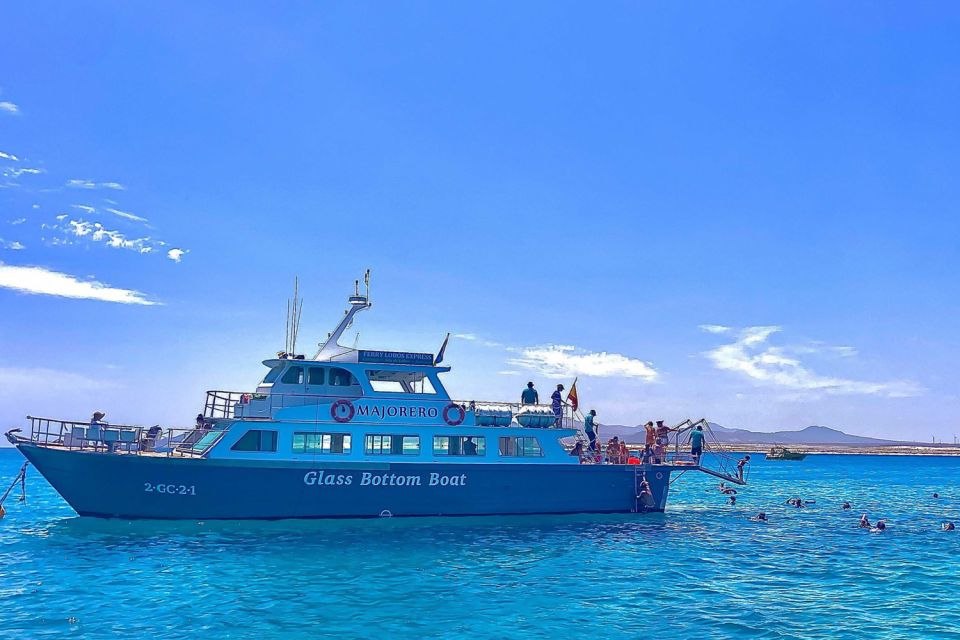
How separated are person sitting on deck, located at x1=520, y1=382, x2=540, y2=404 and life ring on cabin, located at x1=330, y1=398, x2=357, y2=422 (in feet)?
23.7

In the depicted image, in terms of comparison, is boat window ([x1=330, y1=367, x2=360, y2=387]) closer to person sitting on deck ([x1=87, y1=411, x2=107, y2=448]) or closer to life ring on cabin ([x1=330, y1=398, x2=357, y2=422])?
life ring on cabin ([x1=330, y1=398, x2=357, y2=422])

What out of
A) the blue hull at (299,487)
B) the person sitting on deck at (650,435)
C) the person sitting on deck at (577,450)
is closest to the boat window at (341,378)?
the blue hull at (299,487)

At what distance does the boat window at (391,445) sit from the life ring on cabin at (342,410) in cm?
101

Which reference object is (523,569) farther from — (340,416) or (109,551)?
(109,551)

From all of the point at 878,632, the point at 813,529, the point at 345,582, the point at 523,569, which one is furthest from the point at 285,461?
the point at 813,529

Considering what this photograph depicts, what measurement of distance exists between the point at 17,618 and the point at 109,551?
19.7ft

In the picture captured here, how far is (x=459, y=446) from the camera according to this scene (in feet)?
84.8

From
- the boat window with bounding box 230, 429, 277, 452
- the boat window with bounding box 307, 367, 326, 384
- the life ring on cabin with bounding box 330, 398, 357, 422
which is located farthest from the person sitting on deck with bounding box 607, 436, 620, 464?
the boat window with bounding box 230, 429, 277, 452

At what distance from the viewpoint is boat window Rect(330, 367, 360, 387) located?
2516cm

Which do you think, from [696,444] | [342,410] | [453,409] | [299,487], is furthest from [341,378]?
[696,444]

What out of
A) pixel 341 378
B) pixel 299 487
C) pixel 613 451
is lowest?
pixel 299 487

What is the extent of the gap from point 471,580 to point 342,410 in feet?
30.4

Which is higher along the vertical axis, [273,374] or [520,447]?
[273,374]

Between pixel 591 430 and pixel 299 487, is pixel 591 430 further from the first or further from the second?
pixel 299 487
